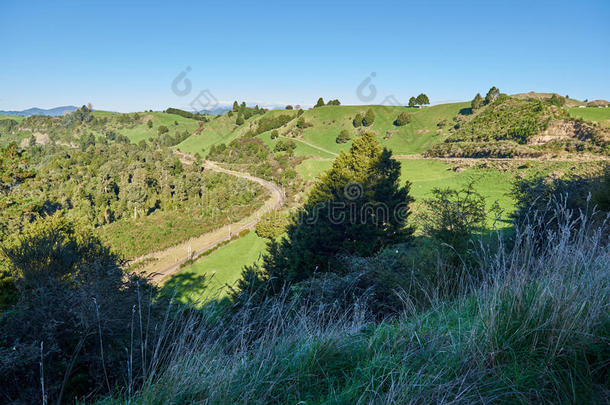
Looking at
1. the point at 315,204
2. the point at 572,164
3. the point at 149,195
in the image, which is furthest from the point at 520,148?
the point at 149,195

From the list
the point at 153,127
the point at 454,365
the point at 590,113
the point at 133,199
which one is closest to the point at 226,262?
the point at 454,365

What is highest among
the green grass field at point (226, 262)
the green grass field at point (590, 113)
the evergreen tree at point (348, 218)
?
Result: the green grass field at point (590, 113)

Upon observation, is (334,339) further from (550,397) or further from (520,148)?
(520,148)

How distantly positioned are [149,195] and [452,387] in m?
58.9

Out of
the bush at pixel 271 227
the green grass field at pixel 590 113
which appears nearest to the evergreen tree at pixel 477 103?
the green grass field at pixel 590 113

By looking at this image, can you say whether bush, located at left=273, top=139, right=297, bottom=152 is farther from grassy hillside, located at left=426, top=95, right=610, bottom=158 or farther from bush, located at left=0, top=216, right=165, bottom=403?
bush, located at left=0, top=216, right=165, bottom=403

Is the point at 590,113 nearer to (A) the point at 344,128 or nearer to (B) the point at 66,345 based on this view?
(A) the point at 344,128

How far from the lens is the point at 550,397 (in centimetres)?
174

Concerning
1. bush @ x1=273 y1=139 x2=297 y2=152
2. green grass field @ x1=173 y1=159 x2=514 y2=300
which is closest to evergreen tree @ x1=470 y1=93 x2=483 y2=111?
Result: green grass field @ x1=173 y1=159 x2=514 y2=300

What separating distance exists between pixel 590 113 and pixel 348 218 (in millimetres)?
57311

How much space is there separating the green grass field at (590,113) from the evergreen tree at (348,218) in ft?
158

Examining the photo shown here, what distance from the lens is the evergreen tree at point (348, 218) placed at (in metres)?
17.7

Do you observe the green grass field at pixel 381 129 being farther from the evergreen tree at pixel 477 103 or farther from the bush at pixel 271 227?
the bush at pixel 271 227

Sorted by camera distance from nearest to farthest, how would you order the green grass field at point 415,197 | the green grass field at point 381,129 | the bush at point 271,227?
the green grass field at point 415,197, the bush at point 271,227, the green grass field at point 381,129
